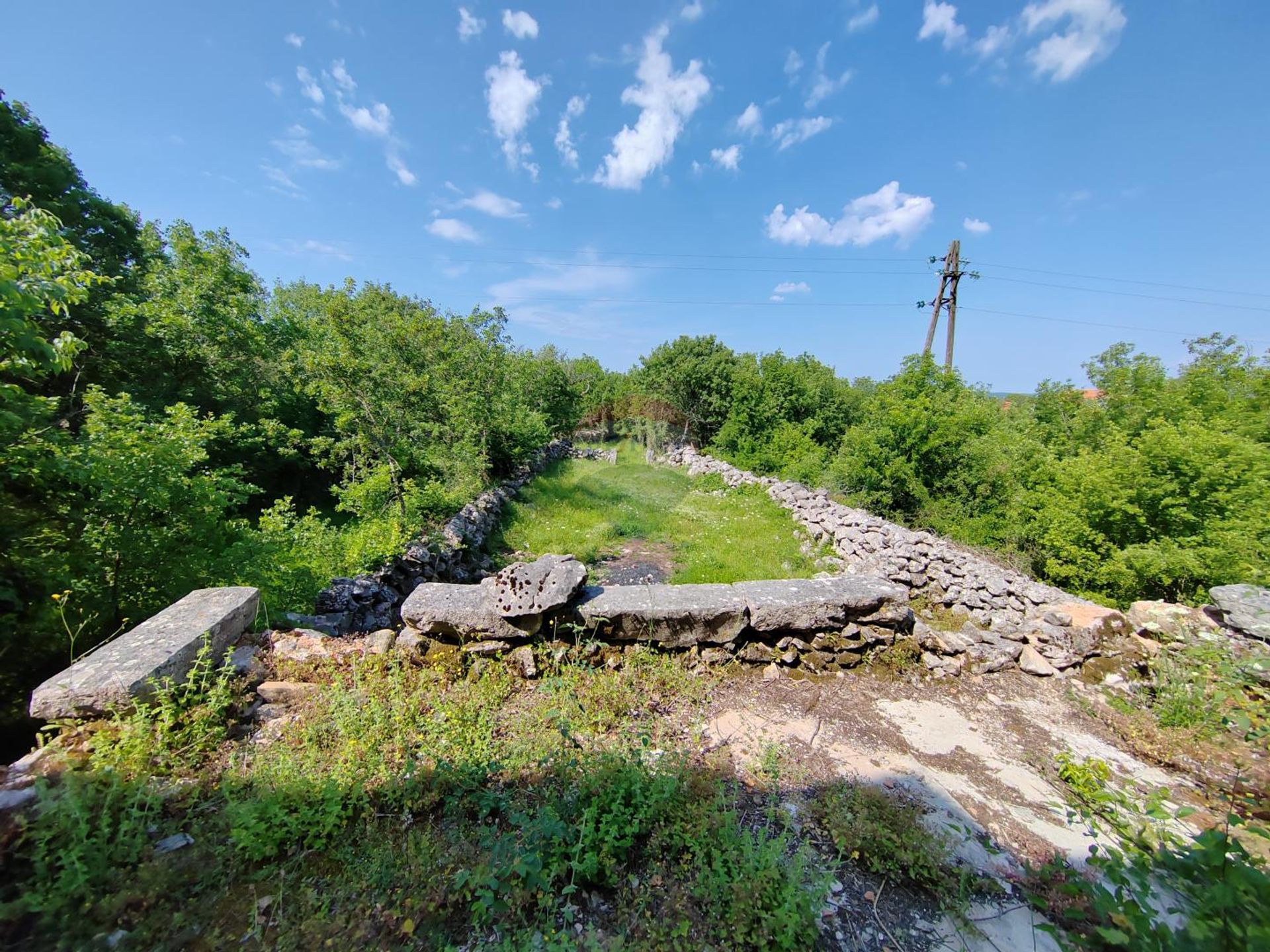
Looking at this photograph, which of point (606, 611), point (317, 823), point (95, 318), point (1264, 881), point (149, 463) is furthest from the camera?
point (95, 318)

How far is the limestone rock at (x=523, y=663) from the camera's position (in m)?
3.81

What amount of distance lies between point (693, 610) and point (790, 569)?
4759 mm

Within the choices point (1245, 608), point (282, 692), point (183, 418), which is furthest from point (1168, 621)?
point (183, 418)

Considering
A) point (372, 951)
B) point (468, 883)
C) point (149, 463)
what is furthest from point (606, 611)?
point (149, 463)

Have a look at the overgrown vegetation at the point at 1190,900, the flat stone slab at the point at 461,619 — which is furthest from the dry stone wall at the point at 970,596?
the flat stone slab at the point at 461,619

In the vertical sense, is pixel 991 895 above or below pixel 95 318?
below

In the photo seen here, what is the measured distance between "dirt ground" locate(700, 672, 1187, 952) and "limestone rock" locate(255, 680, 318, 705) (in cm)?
319

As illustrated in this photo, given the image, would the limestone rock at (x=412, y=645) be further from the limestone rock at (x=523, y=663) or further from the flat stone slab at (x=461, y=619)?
the limestone rock at (x=523, y=663)

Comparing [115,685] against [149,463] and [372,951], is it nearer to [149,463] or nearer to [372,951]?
[149,463]

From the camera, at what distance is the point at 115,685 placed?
8.21 ft

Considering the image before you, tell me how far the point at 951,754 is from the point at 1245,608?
12.4 feet

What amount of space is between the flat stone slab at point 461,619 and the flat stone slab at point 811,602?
7.25 ft

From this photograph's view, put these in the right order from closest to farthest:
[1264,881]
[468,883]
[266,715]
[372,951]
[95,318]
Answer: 1. [1264,881]
2. [372,951]
3. [468,883]
4. [266,715]
5. [95,318]

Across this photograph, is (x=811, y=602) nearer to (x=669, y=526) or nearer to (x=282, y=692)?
(x=282, y=692)
